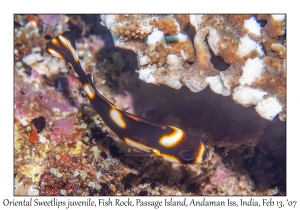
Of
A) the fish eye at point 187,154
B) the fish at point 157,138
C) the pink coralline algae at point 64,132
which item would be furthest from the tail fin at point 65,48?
the fish eye at point 187,154

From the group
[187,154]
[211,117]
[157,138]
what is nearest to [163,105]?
[211,117]

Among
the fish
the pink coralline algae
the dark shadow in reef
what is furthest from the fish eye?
the pink coralline algae

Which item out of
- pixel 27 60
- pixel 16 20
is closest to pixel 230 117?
pixel 27 60

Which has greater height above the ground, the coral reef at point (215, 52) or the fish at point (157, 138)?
the coral reef at point (215, 52)

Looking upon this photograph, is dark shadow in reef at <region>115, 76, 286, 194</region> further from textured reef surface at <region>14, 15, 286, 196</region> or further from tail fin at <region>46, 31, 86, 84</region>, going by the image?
tail fin at <region>46, 31, 86, 84</region>

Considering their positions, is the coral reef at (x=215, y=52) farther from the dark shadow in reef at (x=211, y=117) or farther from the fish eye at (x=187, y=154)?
the fish eye at (x=187, y=154)
